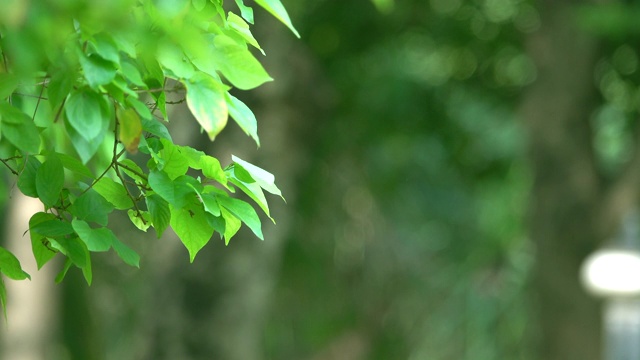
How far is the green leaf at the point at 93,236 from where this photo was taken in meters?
2.26

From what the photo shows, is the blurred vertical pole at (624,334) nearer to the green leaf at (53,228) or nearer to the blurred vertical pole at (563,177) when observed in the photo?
the blurred vertical pole at (563,177)

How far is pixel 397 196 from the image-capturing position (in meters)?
13.6

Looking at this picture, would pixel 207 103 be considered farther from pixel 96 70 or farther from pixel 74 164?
pixel 74 164

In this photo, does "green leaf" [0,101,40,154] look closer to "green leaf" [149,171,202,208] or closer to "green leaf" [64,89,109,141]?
"green leaf" [64,89,109,141]

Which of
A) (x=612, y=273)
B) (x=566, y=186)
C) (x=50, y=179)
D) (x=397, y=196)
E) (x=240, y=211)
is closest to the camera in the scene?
(x=50, y=179)

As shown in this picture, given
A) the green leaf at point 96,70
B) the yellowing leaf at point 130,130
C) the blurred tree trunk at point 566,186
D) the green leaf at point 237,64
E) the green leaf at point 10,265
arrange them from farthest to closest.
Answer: the blurred tree trunk at point 566,186 → the green leaf at point 10,265 → the green leaf at point 237,64 → the yellowing leaf at point 130,130 → the green leaf at point 96,70

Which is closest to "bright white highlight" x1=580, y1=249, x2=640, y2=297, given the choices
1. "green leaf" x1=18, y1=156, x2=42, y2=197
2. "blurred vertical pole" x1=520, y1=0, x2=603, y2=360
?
"blurred vertical pole" x1=520, y1=0, x2=603, y2=360

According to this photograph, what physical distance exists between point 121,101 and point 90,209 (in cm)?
38

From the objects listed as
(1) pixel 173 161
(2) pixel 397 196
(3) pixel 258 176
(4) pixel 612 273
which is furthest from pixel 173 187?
(2) pixel 397 196

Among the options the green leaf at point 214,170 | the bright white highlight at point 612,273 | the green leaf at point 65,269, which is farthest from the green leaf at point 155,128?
the bright white highlight at point 612,273

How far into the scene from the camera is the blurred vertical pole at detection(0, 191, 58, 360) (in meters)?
8.86

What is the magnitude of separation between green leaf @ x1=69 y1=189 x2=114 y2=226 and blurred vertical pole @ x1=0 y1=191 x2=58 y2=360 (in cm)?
664

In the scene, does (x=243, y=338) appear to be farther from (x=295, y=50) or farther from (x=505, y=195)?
(x=505, y=195)

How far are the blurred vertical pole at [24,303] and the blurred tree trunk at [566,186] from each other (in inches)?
151
